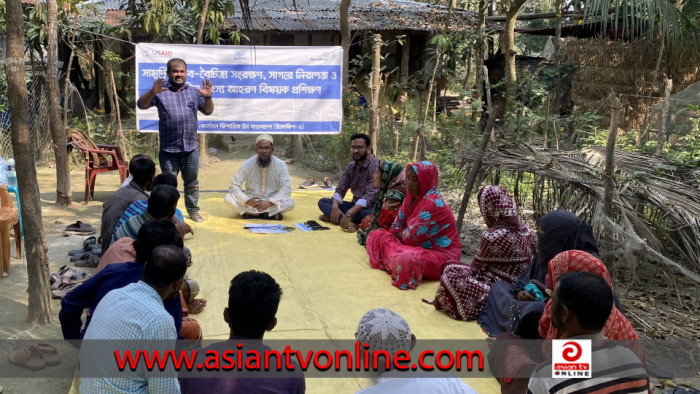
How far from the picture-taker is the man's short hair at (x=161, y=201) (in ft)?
11.8

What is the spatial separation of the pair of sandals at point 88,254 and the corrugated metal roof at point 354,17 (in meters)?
7.36

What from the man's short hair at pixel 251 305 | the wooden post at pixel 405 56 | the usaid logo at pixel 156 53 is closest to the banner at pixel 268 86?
the usaid logo at pixel 156 53

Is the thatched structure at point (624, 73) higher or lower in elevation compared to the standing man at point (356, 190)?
higher

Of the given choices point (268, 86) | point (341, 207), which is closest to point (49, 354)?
point (341, 207)

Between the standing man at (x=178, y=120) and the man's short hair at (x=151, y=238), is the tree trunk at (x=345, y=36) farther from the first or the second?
the man's short hair at (x=151, y=238)

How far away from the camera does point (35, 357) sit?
3498 millimetres

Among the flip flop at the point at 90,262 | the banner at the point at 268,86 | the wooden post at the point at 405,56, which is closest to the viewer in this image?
the flip flop at the point at 90,262

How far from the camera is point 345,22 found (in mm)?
9430

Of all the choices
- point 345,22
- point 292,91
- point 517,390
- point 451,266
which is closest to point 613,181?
point 451,266

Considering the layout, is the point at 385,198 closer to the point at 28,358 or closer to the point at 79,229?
the point at 28,358

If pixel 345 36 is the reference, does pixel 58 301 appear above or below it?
below

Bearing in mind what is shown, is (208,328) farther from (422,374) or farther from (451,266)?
(422,374)

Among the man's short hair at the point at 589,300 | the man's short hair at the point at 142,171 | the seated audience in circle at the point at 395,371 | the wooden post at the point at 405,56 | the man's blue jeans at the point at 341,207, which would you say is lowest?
the man's blue jeans at the point at 341,207

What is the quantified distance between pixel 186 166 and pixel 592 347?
16.8 ft
